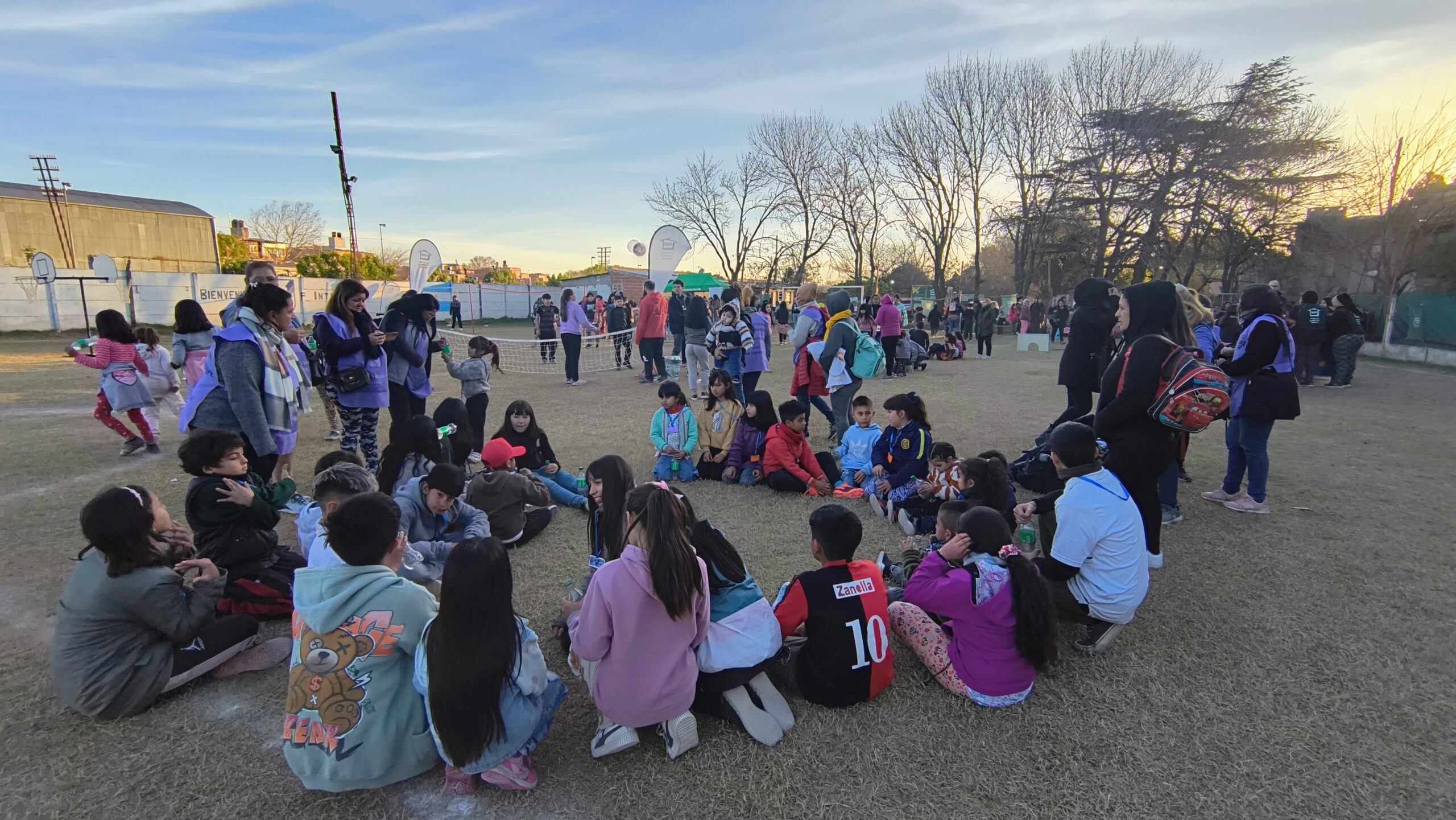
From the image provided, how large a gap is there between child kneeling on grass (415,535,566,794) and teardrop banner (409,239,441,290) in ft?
28.9

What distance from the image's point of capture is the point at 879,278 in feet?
127

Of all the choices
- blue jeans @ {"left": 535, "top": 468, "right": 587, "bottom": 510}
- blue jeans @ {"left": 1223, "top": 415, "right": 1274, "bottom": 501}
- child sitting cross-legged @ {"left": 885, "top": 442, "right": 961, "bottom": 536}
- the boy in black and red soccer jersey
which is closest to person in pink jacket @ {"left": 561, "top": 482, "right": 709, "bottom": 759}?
the boy in black and red soccer jersey

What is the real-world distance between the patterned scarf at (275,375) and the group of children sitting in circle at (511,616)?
2.96 feet

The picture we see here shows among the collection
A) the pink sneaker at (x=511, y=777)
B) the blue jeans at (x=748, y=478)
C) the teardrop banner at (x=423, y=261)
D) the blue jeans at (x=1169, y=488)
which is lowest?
the pink sneaker at (x=511, y=777)

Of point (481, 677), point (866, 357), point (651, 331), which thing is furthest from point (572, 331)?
point (481, 677)

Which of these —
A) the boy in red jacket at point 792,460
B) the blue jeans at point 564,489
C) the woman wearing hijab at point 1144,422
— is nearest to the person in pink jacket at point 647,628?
the woman wearing hijab at point 1144,422

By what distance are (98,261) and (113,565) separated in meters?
28.0

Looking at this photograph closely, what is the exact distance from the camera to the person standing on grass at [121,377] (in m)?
→ 6.59

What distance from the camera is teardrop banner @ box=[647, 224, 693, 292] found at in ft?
38.4

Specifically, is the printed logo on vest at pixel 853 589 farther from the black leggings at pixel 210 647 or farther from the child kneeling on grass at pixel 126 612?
the black leggings at pixel 210 647

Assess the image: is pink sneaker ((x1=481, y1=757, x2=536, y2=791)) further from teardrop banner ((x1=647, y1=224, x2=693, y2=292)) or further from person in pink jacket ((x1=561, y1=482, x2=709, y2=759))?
teardrop banner ((x1=647, y1=224, x2=693, y2=292))

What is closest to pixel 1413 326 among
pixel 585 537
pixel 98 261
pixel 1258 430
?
pixel 1258 430

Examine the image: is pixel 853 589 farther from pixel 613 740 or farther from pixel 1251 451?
pixel 1251 451

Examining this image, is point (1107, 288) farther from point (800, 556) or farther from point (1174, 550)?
point (800, 556)
